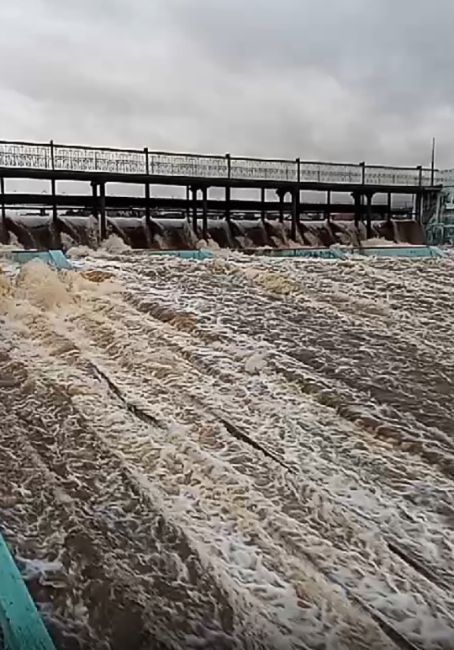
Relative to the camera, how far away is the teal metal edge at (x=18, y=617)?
3.98 feet

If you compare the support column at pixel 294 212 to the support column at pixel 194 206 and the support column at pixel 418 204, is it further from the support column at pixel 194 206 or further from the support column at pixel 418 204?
the support column at pixel 418 204

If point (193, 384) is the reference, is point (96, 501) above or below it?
below

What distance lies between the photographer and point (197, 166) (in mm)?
12023

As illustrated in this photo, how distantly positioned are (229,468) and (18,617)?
29.6 inches

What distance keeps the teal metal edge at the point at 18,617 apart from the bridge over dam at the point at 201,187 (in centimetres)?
909

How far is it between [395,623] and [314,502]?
442mm

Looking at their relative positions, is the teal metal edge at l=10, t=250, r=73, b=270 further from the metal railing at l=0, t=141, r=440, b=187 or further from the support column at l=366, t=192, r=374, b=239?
the support column at l=366, t=192, r=374, b=239

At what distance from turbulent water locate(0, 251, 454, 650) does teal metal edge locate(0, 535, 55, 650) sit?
0.10ft

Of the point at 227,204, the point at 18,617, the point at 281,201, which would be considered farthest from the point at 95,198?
the point at 18,617

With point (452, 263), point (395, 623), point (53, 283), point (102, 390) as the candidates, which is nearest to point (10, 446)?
point (102, 390)

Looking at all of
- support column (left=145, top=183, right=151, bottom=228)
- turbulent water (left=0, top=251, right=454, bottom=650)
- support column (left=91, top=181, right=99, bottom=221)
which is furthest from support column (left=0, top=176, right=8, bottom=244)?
turbulent water (left=0, top=251, right=454, bottom=650)

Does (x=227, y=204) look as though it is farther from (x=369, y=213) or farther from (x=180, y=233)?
(x=369, y=213)

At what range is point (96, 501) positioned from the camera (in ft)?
5.69

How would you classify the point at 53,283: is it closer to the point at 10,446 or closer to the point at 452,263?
the point at 10,446
